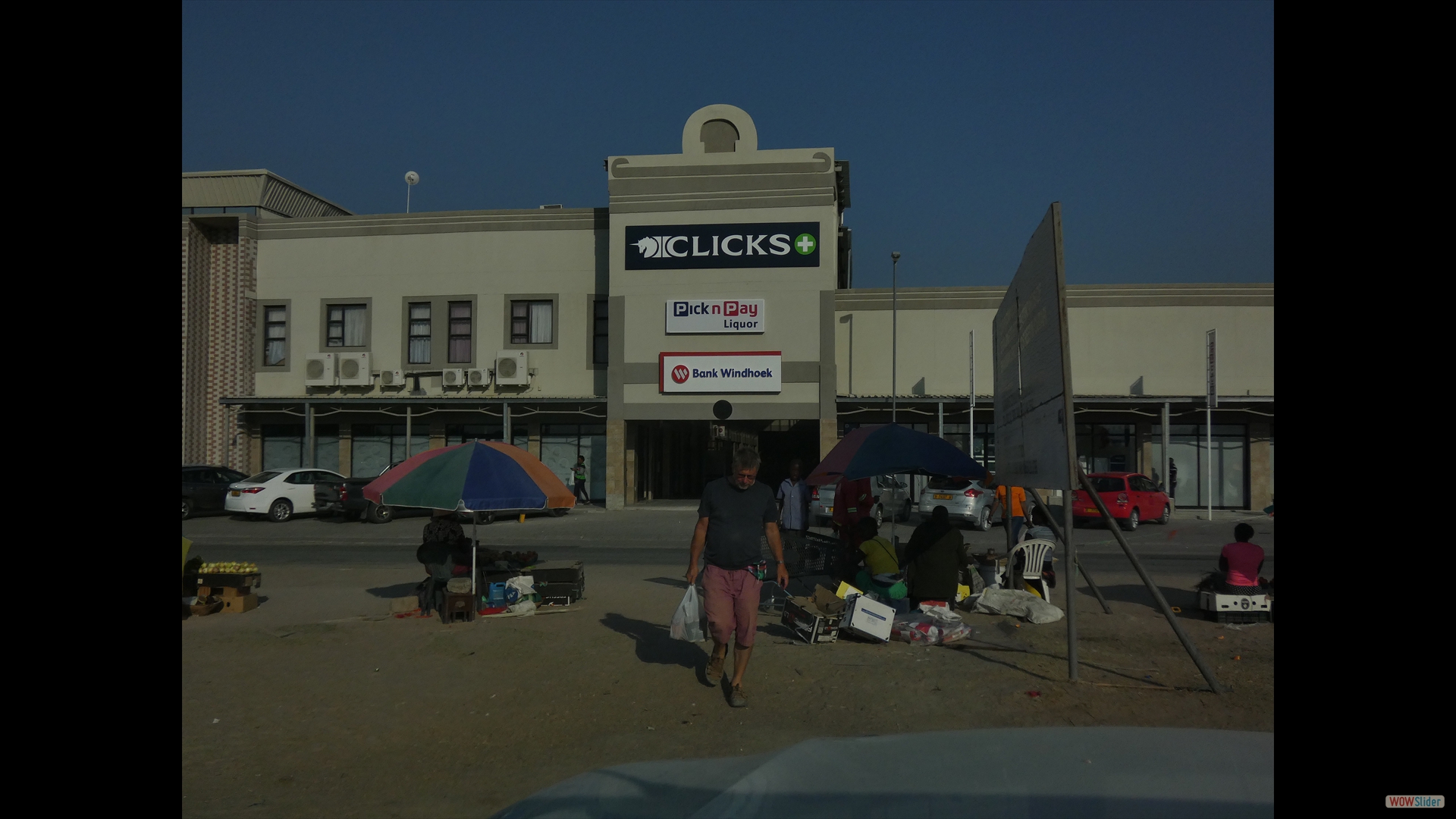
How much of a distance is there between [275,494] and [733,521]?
73.0 feet

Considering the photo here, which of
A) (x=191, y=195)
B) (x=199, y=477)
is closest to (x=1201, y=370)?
(x=199, y=477)

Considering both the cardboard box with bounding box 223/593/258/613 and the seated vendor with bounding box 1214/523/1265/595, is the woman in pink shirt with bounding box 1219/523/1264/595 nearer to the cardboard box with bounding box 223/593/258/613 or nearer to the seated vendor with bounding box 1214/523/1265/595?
the seated vendor with bounding box 1214/523/1265/595

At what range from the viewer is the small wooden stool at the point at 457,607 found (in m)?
10.0

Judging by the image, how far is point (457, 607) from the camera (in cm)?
1000

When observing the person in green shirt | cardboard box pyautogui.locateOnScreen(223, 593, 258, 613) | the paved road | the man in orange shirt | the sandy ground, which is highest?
the man in orange shirt

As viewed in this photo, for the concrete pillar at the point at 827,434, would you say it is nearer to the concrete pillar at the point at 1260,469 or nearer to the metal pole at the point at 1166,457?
the metal pole at the point at 1166,457

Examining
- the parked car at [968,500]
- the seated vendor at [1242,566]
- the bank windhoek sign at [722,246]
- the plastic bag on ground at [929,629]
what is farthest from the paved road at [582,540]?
the bank windhoek sign at [722,246]

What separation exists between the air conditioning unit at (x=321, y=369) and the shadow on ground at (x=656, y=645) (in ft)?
83.3

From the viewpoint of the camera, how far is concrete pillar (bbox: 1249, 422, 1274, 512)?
30406 millimetres

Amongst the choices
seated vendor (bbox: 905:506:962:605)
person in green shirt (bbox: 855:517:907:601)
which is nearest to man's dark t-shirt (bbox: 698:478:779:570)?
seated vendor (bbox: 905:506:962:605)

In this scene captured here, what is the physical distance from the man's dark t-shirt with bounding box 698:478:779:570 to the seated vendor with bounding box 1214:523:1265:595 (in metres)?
5.40
